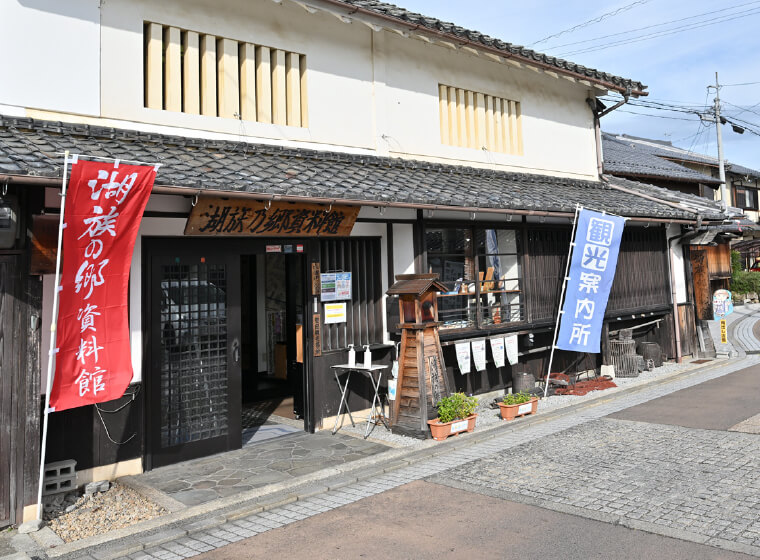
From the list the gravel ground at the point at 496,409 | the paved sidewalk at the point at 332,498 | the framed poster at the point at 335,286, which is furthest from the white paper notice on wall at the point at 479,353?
the framed poster at the point at 335,286

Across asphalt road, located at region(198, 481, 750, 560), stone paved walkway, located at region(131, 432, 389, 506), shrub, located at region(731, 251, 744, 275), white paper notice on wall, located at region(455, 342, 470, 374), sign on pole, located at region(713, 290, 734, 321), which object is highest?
shrub, located at region(731, 251, 744, 275)

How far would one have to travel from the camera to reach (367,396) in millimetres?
10258

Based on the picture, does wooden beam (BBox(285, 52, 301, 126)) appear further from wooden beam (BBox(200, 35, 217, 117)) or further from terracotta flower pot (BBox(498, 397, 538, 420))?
terracotta flower pot (BBox(498, 397, 538, 420))

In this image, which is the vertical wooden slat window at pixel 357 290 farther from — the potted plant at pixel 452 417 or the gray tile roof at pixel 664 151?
the gray tile roof at pixel 664 151

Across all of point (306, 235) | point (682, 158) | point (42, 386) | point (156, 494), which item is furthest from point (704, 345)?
point (682, 158)

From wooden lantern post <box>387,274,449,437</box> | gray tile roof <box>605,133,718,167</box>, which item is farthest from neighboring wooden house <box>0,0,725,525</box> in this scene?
gray tile roof <box>605,133,718,167</box>

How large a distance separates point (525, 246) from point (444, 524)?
7.76m

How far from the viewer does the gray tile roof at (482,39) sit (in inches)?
381

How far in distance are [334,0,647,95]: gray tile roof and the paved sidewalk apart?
23.8 feet

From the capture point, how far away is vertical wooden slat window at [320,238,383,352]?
31.9ft

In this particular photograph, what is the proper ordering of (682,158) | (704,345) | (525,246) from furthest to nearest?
(682,158), (704,345), (525,246)

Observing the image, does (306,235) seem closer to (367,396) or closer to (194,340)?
(194,340)

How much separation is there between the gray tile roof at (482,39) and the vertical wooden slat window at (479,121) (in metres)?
1.17

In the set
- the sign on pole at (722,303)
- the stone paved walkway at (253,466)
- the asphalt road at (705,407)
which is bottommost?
the stone paved walkway at (253,466)
